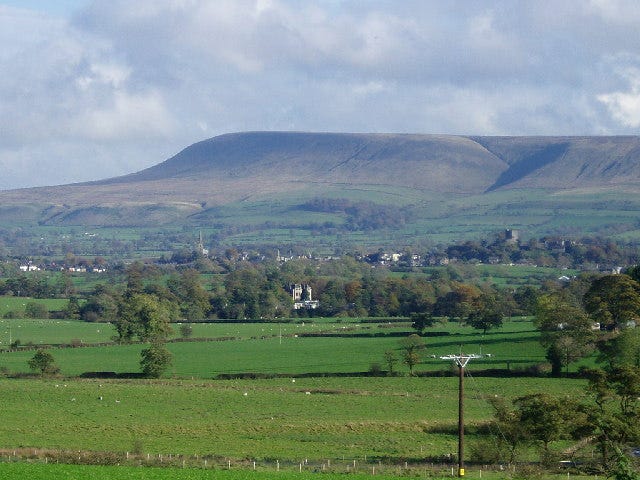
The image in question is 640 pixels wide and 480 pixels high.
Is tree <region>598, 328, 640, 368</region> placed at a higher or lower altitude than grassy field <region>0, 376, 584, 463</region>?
higher

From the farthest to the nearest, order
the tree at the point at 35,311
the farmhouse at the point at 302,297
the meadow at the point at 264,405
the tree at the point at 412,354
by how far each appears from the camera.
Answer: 1. the farmhouse at the point at 302,297
2. the tree at the point at 35,311
3. the tree at the point at 412,354
4. the meadow at the point at 264,405

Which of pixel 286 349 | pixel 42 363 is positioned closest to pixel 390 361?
pixel 286 349

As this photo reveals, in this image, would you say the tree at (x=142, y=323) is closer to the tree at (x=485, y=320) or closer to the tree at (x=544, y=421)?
the tree at (x=485, y=320)

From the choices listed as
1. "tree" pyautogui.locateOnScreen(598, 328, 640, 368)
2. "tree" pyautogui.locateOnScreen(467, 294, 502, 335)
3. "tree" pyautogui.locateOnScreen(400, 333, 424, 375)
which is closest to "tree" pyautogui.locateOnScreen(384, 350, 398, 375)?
"tree" pyautogui.locateOnScreen(400, 333, 424, 375)

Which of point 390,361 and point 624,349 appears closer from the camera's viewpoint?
point 624,349

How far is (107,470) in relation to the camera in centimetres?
3148

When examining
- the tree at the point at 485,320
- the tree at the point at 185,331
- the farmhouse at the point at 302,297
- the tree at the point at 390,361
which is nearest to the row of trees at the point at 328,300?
the farmhouse at the point at 302,297

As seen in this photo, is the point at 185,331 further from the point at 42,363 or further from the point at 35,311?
the point at 35,311

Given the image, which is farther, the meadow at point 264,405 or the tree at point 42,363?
the tree at point 42,363

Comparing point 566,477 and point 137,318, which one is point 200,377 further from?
point 566,477

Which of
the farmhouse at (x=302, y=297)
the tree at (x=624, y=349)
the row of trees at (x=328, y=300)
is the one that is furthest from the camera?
the farmhouse at (x=302, y=297)

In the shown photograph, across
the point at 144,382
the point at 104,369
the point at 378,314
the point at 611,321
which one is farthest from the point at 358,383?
the point at 378,314

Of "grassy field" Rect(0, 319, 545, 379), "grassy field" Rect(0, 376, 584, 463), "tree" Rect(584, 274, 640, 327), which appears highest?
"tree" Rect(584, 274, 640, 327)

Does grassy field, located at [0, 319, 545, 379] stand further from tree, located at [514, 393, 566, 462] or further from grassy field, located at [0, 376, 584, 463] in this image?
tree, located at [514, 393, 566, 462]
